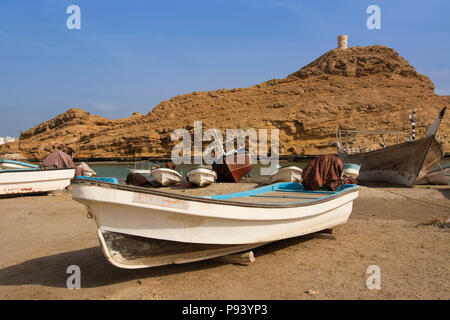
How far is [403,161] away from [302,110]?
50.1m

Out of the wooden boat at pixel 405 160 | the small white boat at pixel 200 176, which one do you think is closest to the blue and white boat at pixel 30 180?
the small white boat at pixel 200 176

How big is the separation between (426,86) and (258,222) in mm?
85730

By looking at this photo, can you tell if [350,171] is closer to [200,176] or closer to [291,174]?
[291,174]

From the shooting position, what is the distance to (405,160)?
57.8ft

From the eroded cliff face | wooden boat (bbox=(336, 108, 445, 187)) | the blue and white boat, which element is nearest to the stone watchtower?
the eroded cliff face

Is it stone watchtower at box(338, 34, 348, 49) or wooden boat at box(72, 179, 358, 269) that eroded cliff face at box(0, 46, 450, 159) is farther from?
wooden boat at box(72, 179, 358, 269)

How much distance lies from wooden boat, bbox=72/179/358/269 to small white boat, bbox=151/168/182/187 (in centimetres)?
1462

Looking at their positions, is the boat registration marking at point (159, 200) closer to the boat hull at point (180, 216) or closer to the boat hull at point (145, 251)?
the boat hull at point (180, 216)

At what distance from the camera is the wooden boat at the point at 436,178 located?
58.4 feet

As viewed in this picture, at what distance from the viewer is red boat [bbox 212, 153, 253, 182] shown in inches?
813

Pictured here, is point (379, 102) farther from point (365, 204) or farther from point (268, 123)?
point (365, 204)

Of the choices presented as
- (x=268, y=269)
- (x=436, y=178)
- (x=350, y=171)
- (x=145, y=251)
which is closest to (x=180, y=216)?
(x=145, y=251)

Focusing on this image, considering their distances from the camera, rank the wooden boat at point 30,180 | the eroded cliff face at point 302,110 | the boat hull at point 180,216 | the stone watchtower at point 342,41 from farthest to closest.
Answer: the stone watchtower at point 342,41 → the eroded cliff face at point 302,110 → the wooden boat at point 30,180 → the boat hull at point 180,216

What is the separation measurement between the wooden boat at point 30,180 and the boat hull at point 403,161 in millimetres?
16797
